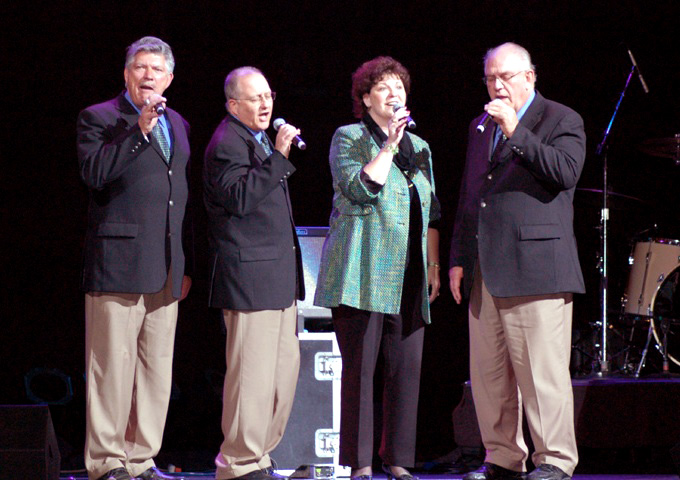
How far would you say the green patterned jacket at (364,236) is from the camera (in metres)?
3.20

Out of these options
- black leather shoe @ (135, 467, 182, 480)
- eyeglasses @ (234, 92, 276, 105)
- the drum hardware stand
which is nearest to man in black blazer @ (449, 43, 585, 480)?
eyeglasses @ (234, 92, 276, 105)

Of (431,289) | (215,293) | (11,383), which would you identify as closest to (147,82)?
(215,293)

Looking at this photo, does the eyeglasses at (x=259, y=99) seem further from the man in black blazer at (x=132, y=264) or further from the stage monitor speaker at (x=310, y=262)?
the stage monitor speaker at (x=310, y=262)

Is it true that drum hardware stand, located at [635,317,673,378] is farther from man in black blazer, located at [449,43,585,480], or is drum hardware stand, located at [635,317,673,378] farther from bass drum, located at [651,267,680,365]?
man in black blazer, located at [449,43,585,480]

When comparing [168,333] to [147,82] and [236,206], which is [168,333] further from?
[147,82]

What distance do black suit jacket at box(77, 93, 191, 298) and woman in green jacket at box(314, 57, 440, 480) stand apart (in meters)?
0.61

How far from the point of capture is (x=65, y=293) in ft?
16.9

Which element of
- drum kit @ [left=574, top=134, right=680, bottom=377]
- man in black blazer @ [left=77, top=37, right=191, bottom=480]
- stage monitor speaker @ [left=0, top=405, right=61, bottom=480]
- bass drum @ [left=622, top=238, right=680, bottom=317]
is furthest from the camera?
bass drum @ [left=622, top=238, right=680, bottom=317]

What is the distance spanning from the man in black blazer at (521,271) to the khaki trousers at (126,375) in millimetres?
1195

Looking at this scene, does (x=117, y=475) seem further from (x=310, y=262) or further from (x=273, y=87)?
(x=273, y=87)

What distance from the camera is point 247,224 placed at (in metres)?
3.28

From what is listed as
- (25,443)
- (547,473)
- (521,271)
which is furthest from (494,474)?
(25,443)

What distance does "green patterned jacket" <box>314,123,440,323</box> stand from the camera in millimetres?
3199

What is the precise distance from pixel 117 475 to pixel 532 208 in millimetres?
1780
